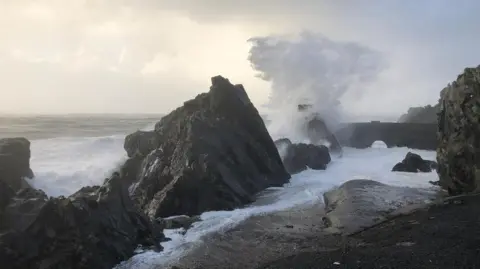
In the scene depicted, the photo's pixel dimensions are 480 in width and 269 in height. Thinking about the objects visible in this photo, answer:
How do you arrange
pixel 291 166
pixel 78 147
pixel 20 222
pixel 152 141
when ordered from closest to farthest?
1. pixel 20 222
2. pixel 152 141
3. pixel 291 166
4. pixel 78 147

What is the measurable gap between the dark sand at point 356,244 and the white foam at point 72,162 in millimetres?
19479

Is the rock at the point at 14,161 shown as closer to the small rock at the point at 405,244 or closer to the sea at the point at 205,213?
the sea at the point at 205,213

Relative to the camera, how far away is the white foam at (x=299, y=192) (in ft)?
58.0

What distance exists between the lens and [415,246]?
16250 millimetres

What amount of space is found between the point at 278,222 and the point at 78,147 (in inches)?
1577

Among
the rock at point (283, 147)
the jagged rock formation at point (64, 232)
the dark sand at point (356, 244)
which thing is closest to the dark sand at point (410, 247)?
the dark sand at point (356, 244)

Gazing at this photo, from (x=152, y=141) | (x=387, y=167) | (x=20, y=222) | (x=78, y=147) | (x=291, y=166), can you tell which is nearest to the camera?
(x=20, y=222)

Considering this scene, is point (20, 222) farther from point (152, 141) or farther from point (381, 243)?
point (152, 141)

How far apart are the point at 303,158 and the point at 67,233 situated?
89.5ft

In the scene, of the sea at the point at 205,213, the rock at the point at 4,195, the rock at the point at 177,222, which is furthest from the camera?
the rock at the point at 177,222

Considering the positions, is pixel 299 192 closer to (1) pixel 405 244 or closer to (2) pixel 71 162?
(1) pixel 405 244

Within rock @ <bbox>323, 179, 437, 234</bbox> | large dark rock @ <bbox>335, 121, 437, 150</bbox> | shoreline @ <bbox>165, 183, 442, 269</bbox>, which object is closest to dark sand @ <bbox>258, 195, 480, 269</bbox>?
shoreline @ <bbox>165, 183, 442, 269</bbox>

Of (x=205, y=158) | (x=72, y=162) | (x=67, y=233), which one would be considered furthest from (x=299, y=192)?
(x=72, y=162)

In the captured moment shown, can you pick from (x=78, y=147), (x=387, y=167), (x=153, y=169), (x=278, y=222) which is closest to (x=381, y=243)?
(x=278, y=222)
